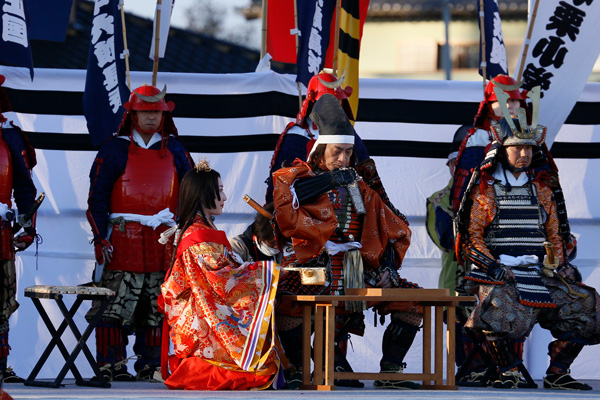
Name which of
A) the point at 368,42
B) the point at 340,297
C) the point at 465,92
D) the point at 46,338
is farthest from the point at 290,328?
the point at 368,42

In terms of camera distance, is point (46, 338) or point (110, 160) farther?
point (46, 338)

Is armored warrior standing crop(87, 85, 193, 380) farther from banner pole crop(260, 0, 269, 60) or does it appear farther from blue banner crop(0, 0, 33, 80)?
banner pole crop(260, 0, 269, 60)

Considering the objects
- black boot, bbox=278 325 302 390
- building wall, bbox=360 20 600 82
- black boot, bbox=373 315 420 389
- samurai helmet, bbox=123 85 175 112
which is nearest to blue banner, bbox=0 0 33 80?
samurai helmet, bbox=123 85 175 112

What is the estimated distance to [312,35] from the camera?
6.73 meters

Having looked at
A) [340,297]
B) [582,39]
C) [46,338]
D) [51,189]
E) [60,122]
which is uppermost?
[582,39]

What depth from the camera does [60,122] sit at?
680 centimetres

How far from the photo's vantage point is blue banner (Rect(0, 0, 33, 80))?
5.93 metres

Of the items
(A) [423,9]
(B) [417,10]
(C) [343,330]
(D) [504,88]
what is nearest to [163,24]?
(D) [504,88]

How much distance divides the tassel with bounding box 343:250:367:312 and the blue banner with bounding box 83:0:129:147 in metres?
1.90

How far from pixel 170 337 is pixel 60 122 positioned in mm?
2048

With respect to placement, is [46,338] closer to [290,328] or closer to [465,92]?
[290,328]

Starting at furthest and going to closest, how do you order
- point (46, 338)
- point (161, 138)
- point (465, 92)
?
point (465, 92) < point (46, 338) < point (161, 138)

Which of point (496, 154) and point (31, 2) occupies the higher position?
point (31, 2)

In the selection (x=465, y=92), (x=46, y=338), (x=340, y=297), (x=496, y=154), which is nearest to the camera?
(x=340, y=297)
